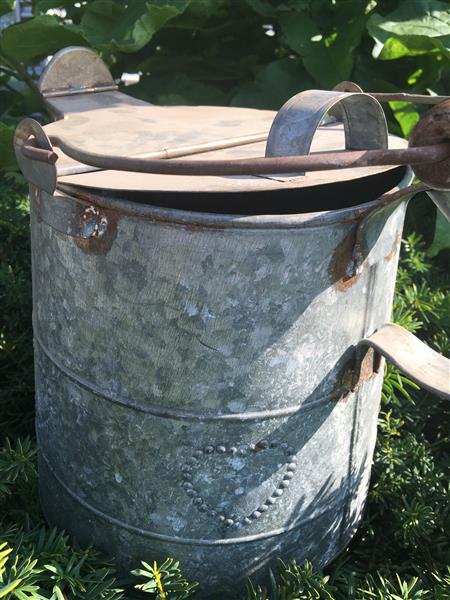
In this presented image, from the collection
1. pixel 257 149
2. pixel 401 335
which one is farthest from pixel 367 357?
pixel 257 149

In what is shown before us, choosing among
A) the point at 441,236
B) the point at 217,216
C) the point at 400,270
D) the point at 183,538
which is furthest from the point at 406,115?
the point at 183,538

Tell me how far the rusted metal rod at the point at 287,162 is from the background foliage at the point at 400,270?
686 mm

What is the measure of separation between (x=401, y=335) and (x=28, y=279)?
125 centimetres

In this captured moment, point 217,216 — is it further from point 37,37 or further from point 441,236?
point 37,37

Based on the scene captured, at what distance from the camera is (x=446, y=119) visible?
121 cm

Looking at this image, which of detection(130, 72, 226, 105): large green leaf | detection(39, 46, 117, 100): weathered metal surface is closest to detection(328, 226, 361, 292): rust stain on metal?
detection(39, 46, 117, 100): weathered metal surface

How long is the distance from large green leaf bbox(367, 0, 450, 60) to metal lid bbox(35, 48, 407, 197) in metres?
0.78

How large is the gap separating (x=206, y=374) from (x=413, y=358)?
1.27 feet

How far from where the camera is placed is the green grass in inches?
58.7

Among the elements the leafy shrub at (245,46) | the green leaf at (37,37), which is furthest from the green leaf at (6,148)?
the green leaf at (37,37)

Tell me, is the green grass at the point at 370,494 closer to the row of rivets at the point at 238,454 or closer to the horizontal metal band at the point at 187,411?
the row of rivets at the point at 238,454

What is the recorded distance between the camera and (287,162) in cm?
115

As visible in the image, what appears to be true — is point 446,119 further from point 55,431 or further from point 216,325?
point 55,431

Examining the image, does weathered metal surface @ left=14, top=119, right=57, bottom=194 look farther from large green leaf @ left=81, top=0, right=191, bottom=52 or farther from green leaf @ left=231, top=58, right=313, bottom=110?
green leaf @ left=231, top=58, right=313, bottom=110
